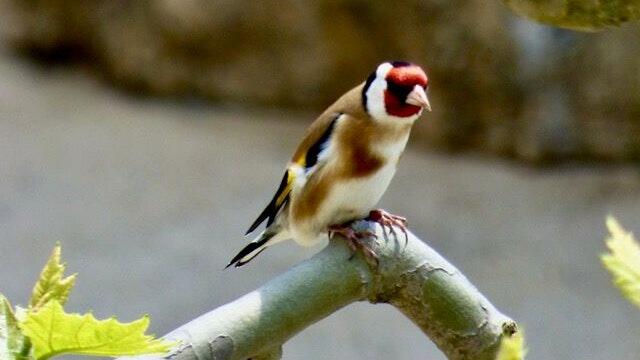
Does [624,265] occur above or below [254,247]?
above

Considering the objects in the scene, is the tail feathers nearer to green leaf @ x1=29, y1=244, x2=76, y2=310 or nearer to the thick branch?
the thick branch

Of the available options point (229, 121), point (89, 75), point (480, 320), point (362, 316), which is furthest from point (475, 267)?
point (480, 320)

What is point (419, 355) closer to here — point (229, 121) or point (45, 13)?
point (229, 121)

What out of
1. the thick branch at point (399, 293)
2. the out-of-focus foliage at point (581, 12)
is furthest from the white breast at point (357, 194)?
the out-of-focus foliage at point (581, 12)

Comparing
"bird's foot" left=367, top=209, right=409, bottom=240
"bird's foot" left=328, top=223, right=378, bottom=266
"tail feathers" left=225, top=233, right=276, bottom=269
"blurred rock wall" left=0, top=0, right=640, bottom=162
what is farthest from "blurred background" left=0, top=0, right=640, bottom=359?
"bird's foot" left=328, top=223, right=378, bottom=266

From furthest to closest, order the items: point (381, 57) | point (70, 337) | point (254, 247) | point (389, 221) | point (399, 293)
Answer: point (381, 57) < point (254, 247) < point (389, 221) < point (399, 293) < point (70, 337)

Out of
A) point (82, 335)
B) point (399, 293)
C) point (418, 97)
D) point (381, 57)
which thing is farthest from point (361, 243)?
point (381, 57)

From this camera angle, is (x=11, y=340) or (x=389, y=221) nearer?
(x=11, y=340)

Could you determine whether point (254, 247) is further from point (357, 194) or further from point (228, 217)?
point (228, 217)

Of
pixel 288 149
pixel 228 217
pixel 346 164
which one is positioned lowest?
pixel 228 217

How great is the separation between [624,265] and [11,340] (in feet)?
0.92

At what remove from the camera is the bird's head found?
3.14 ft

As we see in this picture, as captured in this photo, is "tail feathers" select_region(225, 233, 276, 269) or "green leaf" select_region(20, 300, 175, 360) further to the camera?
"tail feathers" select_region(225, 233, 276, 269)

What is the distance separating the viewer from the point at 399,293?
2.37ft
